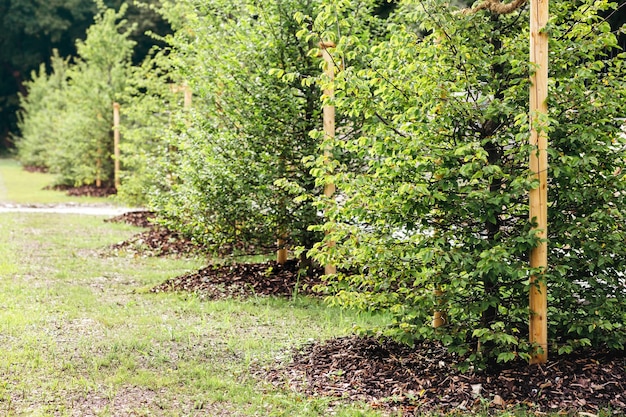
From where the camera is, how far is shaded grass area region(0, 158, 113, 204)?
18172 millimetres

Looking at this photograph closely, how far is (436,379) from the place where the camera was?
439 centimetres

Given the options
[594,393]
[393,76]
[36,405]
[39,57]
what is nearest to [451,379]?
[594,393]

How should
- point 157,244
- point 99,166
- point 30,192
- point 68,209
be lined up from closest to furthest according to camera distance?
point 157,244
point 68,209
point 99,166
point 30,192

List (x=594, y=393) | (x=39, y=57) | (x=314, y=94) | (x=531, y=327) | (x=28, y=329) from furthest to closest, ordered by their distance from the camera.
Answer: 1. (x=39, y=57)
2. (x=314, y=94)
3. (x=28, y=329)
4. (x=531, y=327)
5. (x=594, y=393)

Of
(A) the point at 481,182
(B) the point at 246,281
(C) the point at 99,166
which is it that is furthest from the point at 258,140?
(C) the point at 99,166

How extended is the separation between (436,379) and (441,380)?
0.11 feet

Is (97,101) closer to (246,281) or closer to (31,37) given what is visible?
(246,281)

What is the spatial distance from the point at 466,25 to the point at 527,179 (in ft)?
3.62

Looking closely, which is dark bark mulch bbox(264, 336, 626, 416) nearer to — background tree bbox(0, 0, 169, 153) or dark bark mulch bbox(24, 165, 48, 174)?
dark bark mulch bbox(24, 165, 48, 174)

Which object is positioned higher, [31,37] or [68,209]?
[31,37]

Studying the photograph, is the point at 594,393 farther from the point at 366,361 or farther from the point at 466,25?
the point at 466,25

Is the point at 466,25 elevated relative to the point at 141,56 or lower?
lower

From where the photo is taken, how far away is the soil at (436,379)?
3.95 m

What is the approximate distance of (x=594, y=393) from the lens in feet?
12.9
